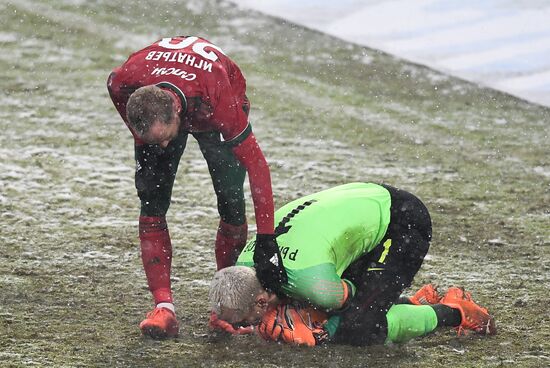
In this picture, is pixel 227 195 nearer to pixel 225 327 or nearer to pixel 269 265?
pixel 225 327

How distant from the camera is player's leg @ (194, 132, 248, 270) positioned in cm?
552

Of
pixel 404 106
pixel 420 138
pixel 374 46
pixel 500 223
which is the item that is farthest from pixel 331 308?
pixel 374 46

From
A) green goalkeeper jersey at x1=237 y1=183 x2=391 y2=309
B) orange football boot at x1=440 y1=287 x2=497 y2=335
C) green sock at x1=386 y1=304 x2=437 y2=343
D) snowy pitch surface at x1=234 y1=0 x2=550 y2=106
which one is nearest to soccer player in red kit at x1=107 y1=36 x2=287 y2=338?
green goalkeeper jersey at x1=237 y1=183 x2=391 y2=309

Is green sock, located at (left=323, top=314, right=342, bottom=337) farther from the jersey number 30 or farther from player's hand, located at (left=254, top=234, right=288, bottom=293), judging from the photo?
the jersey number 30

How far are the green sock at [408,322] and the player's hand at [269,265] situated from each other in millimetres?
573

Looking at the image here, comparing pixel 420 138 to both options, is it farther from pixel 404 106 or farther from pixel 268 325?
pixel 268 325

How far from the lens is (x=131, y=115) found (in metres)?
4.64

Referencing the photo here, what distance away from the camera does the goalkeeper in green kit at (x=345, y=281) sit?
15.6 ft

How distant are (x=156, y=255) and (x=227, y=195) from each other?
58 centimetres

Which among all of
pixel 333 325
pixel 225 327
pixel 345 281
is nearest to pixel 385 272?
pixel 345 281

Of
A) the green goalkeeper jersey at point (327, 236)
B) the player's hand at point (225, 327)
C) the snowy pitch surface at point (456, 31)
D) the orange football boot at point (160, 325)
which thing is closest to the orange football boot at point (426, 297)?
the green goalkeeper jersey at point (327, 236)

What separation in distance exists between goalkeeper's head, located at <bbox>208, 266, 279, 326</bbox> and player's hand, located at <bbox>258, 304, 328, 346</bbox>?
6.2 inches

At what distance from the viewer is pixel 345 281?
503 centimetres

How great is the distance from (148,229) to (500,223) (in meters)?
2.75
